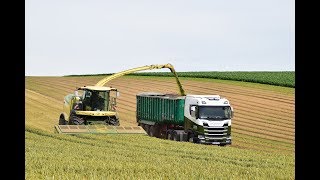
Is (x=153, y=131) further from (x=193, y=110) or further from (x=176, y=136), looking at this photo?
(x=193, y=110)

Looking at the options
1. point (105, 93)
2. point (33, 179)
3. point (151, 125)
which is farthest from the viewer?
point (151, 125)

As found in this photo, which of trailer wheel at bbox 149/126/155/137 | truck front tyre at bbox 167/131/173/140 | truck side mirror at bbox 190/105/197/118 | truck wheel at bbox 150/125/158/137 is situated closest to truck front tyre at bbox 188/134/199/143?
truck side mirror at bbox 190/105/197/118

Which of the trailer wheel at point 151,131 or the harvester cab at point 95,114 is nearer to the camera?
the harvester cab at point 95,114

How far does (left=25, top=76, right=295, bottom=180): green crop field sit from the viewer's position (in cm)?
1346

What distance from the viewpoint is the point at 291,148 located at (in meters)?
33.8

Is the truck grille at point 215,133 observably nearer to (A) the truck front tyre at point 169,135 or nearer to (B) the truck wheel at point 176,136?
(B) the truck wheel at point 176,136

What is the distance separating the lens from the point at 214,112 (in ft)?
107

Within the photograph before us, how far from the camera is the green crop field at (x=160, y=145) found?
1346cm

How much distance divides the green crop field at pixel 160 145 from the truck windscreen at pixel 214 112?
216 centimetres

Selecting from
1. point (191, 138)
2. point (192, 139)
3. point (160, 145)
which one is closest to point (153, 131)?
point (191, 138)

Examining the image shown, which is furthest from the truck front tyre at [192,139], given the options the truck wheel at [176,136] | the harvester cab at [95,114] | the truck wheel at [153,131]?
the truck wheel at [153,131]
